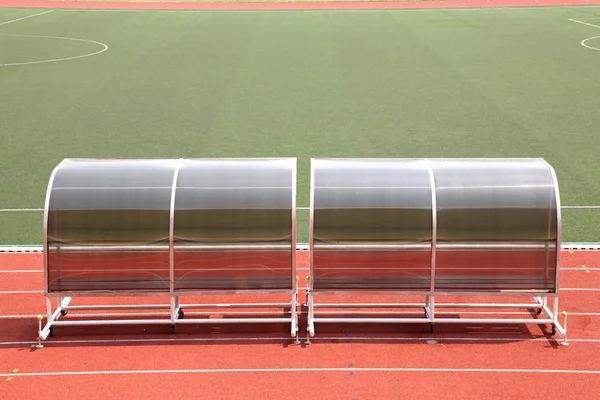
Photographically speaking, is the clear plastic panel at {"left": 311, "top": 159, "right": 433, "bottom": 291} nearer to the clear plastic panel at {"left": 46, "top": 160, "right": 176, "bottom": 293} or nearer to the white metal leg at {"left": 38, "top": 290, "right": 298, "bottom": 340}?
the white metal leg at {"left": 38, "top": 290, "right": 298, "bottom": 340}

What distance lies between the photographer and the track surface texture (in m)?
11.8

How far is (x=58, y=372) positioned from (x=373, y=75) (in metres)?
23.1

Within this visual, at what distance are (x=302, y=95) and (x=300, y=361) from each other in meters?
18.7

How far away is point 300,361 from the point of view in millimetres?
12531

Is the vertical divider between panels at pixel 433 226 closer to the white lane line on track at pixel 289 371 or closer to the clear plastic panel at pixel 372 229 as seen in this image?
the clear plastic panel at pixel 372 229

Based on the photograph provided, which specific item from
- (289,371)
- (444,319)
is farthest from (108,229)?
(444,319)

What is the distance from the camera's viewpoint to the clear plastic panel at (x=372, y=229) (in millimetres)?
13102

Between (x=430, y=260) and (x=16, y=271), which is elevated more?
(x=430, y=260)

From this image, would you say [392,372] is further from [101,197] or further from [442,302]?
[101,197]

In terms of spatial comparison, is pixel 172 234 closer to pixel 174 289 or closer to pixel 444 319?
pixel 174 289

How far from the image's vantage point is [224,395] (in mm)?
11633

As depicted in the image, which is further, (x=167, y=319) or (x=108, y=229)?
(x=167, y=319)

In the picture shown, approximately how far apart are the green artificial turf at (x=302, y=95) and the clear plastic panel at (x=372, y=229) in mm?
4533

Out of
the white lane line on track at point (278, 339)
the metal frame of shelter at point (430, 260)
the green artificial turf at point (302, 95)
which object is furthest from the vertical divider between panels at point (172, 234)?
the green artificial turf at point (302, 95)
